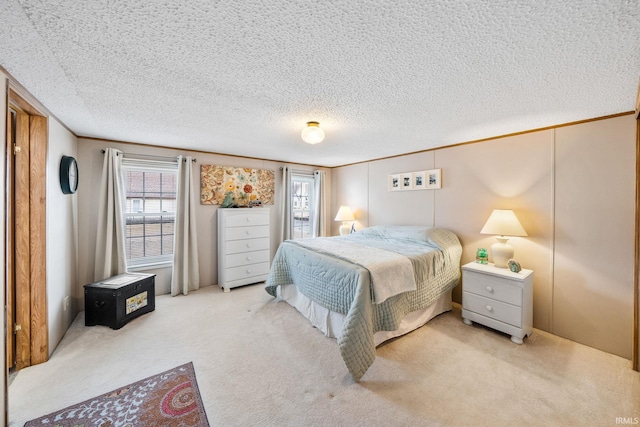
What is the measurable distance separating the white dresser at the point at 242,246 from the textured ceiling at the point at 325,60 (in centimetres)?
165

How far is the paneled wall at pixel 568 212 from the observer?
2.08 meters

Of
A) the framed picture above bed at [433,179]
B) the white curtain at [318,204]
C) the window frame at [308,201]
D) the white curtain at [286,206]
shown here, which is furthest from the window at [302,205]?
the framed picture above bed at [433,179]

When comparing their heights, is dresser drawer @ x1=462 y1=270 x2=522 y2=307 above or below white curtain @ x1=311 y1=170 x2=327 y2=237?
below

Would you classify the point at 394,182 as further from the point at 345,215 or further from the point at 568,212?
the point at 568,212

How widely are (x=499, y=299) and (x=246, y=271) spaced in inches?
129

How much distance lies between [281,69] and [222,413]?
7.17ft

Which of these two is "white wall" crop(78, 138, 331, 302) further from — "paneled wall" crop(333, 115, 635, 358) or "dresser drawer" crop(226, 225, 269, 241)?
"paneled wall" crop(333, 115, 635, 358)

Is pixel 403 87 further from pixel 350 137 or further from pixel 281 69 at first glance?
pixel 350 137

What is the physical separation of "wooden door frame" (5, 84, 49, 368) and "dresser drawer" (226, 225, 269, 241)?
189 cm

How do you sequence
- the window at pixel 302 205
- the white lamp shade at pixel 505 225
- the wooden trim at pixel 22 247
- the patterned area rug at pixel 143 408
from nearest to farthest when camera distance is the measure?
1. the patterned area rug at pixel 143 408
2. the wooden trim at pixel 22 247
3. the white lamp shade at pixel 505 225
4. the window at pixel 302 205

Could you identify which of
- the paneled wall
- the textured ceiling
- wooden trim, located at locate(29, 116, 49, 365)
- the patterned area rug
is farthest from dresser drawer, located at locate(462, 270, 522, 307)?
wooden trim, located at locate(29, 116, 49, 365)

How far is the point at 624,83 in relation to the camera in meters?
1.57

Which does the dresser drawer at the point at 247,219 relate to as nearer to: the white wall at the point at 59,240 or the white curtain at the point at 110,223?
the white curtain at the point at 110,223

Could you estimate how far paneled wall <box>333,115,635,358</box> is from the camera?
2.08m
